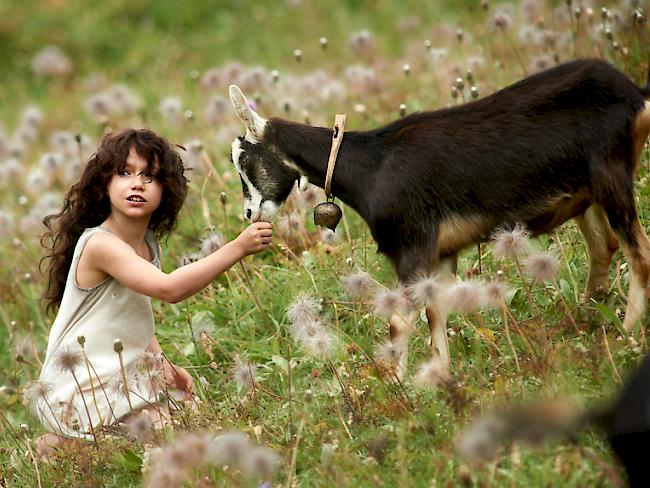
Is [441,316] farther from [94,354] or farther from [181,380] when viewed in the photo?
[94,354]

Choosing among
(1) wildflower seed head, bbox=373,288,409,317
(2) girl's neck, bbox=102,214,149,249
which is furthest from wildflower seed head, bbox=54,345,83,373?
(1) wildflower seed head, bbox=373,288,409,317

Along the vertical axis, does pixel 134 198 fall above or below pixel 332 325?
above

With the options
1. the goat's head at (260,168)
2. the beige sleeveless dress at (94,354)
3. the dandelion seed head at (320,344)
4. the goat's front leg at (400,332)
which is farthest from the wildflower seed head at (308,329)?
the beige sleeveless dress at (94,354)

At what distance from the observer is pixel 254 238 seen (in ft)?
16.4

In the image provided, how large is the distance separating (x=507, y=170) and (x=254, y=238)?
1269mm

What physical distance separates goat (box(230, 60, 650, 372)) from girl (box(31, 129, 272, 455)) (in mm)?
970

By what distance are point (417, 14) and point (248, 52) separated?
2.68 meters

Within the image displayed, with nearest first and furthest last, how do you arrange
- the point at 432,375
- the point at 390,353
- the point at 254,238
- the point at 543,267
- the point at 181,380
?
1. the point at 432,375
2. the point at 543,267
3. the point at 390,353
4. the point at 254,238
5. the point at 181,380

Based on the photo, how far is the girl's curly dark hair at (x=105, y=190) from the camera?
539 centimetres

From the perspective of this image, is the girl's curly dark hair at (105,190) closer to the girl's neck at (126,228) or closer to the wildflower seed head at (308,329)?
the girl's neck at (126,228)

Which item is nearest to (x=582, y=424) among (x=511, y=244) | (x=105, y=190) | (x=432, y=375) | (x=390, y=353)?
(x=432, y=375)

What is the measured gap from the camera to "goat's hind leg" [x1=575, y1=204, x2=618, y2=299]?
5376mm

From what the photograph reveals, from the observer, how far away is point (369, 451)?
4352 millimetres

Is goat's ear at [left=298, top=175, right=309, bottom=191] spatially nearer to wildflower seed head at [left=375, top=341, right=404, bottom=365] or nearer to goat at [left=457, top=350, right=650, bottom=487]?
wildflower seed head at [left=375, top=341, right=404, bottom=365]
